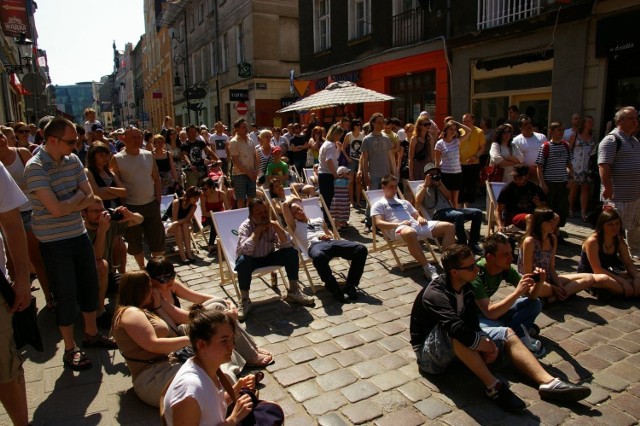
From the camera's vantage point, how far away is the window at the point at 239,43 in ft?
88.9

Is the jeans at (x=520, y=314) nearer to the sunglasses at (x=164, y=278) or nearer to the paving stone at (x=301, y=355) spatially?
the paving stone at (x=301, y=355)

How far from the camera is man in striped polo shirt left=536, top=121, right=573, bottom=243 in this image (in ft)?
22.5

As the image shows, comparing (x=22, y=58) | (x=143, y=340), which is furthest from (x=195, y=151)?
(x=22, y=58)

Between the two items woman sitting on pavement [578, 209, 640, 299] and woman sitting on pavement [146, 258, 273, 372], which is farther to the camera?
woman sitting on pavement [578, 209, 640, 299]

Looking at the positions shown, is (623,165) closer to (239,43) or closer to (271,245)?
(271,245)

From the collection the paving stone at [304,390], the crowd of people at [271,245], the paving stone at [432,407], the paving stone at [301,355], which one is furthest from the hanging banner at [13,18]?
the paving stone at [432,407]

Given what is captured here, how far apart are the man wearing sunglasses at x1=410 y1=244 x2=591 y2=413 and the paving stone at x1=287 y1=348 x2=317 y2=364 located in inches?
33.4

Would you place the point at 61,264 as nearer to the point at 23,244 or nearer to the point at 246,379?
the point at 23,244

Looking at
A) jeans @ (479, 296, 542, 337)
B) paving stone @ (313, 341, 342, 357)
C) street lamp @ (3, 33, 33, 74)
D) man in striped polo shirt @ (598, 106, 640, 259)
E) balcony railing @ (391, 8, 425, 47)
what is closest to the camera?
jeans @ (479, 296, 542, 337)

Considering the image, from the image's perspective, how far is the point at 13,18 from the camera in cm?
1579

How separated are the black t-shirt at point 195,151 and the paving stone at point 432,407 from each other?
7.40 metres

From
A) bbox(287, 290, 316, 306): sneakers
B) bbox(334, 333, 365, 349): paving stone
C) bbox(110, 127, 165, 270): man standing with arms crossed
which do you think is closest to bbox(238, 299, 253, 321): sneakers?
bbox(287, 290, 316, 306): sneakers

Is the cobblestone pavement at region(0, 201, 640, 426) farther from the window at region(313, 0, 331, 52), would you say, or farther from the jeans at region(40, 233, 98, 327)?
the window at region(313, 0, 331, 52)

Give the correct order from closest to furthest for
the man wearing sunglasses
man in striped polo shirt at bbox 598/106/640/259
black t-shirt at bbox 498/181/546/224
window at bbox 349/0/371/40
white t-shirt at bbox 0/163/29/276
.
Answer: white t-shirt at bbox 0/163/29/276
the man wearing sunglasses
man in striped polo shirt at bbox 598/106/640/259
black t-shirt at bbox 498/181/546/224
window at bbox 349/0/371/40
